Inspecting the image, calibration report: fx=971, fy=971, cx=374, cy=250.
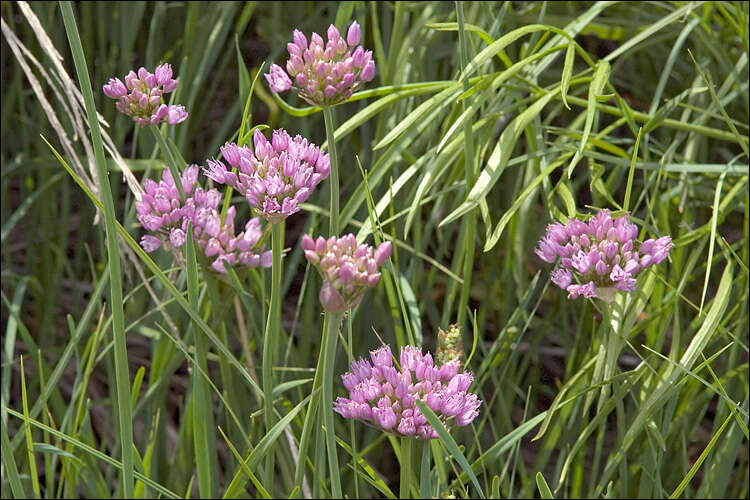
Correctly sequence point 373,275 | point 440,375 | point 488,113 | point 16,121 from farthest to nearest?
1. point 16,121
2. point 488,113
3. point 440,375
4. point 373,275

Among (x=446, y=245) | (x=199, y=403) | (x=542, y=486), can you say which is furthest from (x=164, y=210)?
(x=446, y=245)

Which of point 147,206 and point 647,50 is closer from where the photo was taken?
point 147,206

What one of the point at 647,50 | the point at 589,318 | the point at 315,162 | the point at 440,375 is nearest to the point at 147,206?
the point at 315,162

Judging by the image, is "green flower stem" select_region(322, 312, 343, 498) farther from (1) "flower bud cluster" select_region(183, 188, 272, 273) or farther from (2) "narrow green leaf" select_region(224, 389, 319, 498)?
(1) "flower bud cluster" select_region(183, 188, 272, 273)

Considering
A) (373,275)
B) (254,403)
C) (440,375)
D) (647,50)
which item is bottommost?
(254,403)

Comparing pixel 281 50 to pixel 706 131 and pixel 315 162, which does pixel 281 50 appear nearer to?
pixel 706 131

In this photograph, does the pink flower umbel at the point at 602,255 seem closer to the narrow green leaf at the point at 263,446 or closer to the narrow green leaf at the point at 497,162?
the narrow green leaf at the point at 497,162

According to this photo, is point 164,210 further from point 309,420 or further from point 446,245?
point 446,245
